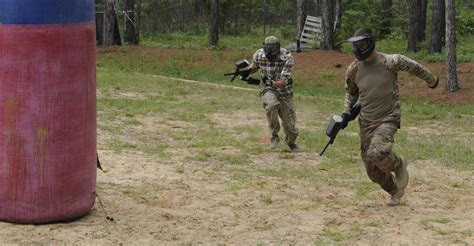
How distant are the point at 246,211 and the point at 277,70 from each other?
12.8ft

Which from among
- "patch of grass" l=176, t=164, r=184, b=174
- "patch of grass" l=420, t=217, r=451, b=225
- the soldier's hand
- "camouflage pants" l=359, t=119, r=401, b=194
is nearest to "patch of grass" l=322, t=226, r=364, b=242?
"patch of grass" l=420, t=217, r=451, b=225

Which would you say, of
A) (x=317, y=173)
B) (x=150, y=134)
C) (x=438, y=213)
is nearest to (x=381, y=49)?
(x=150, y=134)

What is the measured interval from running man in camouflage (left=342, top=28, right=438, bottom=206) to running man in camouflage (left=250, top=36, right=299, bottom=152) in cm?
315

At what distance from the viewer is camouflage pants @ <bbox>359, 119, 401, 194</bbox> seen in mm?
7590

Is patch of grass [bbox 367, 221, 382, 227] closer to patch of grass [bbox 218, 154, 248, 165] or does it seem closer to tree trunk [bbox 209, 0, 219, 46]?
patch of grass [bbox 218, 154, 248, 165]

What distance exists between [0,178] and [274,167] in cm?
456

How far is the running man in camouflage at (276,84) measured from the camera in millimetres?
11008

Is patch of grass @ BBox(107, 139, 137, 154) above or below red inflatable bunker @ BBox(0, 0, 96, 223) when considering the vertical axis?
below

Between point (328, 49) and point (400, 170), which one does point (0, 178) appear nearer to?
point (400, 170)

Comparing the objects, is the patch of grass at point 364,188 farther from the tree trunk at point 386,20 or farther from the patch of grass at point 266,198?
the tree trunk at point 386,20

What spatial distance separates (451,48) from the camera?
1789 centimetres

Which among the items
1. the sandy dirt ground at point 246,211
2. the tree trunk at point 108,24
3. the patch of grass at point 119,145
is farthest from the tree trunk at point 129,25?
the sandy dirt ground at point 246,211

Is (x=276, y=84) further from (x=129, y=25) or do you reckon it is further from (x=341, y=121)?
(x=129, y=25)

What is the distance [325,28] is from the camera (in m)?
26.4
